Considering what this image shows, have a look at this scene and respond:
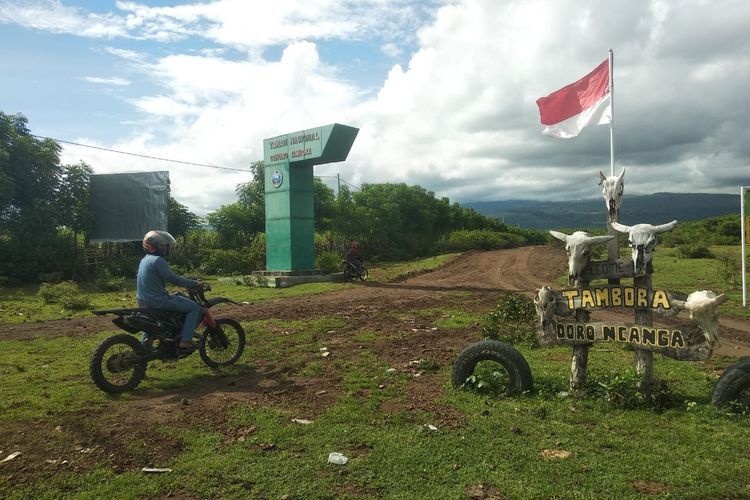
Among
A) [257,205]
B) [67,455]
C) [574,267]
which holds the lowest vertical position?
[67,455]

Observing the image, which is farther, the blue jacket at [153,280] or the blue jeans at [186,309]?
the blue jeans at [186,309]

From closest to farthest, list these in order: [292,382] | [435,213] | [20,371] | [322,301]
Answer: [292,382] < [20,371] < [322,301] < [435,213]

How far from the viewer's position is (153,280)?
6914 mm

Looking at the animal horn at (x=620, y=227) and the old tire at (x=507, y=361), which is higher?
the animal horn at (x=620, y=227)

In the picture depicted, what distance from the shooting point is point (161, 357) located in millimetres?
6992

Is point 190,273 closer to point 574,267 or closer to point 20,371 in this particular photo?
point 20,371

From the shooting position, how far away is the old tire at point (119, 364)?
21.4 feet

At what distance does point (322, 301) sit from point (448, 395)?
9.99m

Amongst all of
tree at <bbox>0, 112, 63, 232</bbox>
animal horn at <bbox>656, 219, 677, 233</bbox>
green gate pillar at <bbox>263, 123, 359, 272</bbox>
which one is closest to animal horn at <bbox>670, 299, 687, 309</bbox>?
animal horn at <bbox>656, 219, 677, 233</bbox>

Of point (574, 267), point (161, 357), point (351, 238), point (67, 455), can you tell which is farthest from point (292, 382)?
point (351, 238)

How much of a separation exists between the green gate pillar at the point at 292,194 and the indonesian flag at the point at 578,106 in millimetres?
13361

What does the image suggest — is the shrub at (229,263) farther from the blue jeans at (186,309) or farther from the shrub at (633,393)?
the shrub at (633,393)

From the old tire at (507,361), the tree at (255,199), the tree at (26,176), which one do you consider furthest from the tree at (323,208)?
the old tire at (507,361)

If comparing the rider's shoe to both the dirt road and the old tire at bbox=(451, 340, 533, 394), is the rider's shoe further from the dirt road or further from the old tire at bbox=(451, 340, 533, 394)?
the dirt road
